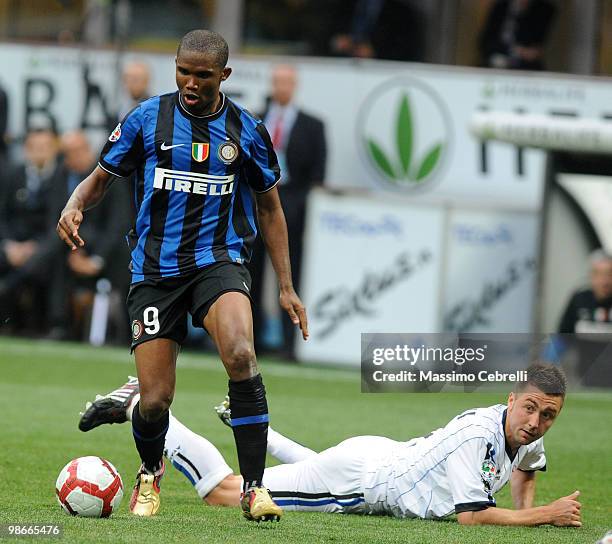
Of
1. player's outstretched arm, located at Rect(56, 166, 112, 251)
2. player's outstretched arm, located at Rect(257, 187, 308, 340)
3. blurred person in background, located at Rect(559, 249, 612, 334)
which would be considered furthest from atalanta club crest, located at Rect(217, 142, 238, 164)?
blurred person in background, located at Rect(559, 249, 612, 334)

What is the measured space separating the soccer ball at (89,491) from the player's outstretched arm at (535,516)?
5.08 ft

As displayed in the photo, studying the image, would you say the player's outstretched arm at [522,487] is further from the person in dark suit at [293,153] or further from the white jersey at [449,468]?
the person in dark suit at [293,153]

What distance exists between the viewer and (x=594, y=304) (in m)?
13.8

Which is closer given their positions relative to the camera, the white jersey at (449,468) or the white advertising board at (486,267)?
the white jersey at (449,468)

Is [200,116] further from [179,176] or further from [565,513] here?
[565,513]

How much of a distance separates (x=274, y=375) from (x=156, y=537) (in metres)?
7.84

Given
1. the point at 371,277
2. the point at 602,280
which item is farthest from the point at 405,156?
the point at 602,280

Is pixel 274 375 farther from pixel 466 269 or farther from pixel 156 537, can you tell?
pixel 156 537

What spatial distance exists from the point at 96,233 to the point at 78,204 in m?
9.19

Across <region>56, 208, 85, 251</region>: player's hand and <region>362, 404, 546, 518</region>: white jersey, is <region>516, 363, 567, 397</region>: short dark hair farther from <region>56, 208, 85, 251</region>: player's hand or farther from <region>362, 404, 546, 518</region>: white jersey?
<region>56, 208, 85, 251</region>: player's hand

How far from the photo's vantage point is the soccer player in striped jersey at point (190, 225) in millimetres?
6418

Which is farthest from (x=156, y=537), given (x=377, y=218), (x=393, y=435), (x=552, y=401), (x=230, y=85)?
(x=230, y=85)

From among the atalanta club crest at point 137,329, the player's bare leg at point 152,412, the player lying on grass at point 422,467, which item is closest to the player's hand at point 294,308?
the player's bare leg at point 152,412

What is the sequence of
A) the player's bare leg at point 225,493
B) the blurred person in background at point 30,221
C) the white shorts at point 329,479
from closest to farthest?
the white shorts at point 329,479 < the player's bare leg at point 225,493 < the blurred person in background at point 30,221
